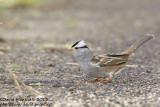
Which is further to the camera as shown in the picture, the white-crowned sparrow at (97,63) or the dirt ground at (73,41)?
the white-crowned sparrow at (97,63)

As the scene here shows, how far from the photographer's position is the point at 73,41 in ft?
28.9

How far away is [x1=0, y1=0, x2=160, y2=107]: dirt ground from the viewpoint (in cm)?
426

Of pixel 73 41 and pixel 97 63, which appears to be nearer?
pixel 97 63

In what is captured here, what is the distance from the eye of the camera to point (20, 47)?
7922 mm

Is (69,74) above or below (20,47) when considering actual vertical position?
below

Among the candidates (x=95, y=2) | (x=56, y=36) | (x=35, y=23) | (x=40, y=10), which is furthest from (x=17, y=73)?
(x=95, y=2)

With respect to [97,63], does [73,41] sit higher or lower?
higher

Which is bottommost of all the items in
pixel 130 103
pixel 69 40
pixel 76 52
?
pixel 130 103

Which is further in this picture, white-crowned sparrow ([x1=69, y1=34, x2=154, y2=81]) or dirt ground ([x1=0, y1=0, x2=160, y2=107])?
white-crowned sparrow ([x1=69, y1=34, x2=154, y2=81])

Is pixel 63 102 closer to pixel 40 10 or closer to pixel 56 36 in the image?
pixel 56 36

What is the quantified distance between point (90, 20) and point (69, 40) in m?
4.01

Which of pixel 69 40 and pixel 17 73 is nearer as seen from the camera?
pixel 17 73

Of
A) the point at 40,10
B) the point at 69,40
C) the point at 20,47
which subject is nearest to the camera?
the point at 20,47

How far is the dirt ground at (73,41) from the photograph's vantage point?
4.26 metres
